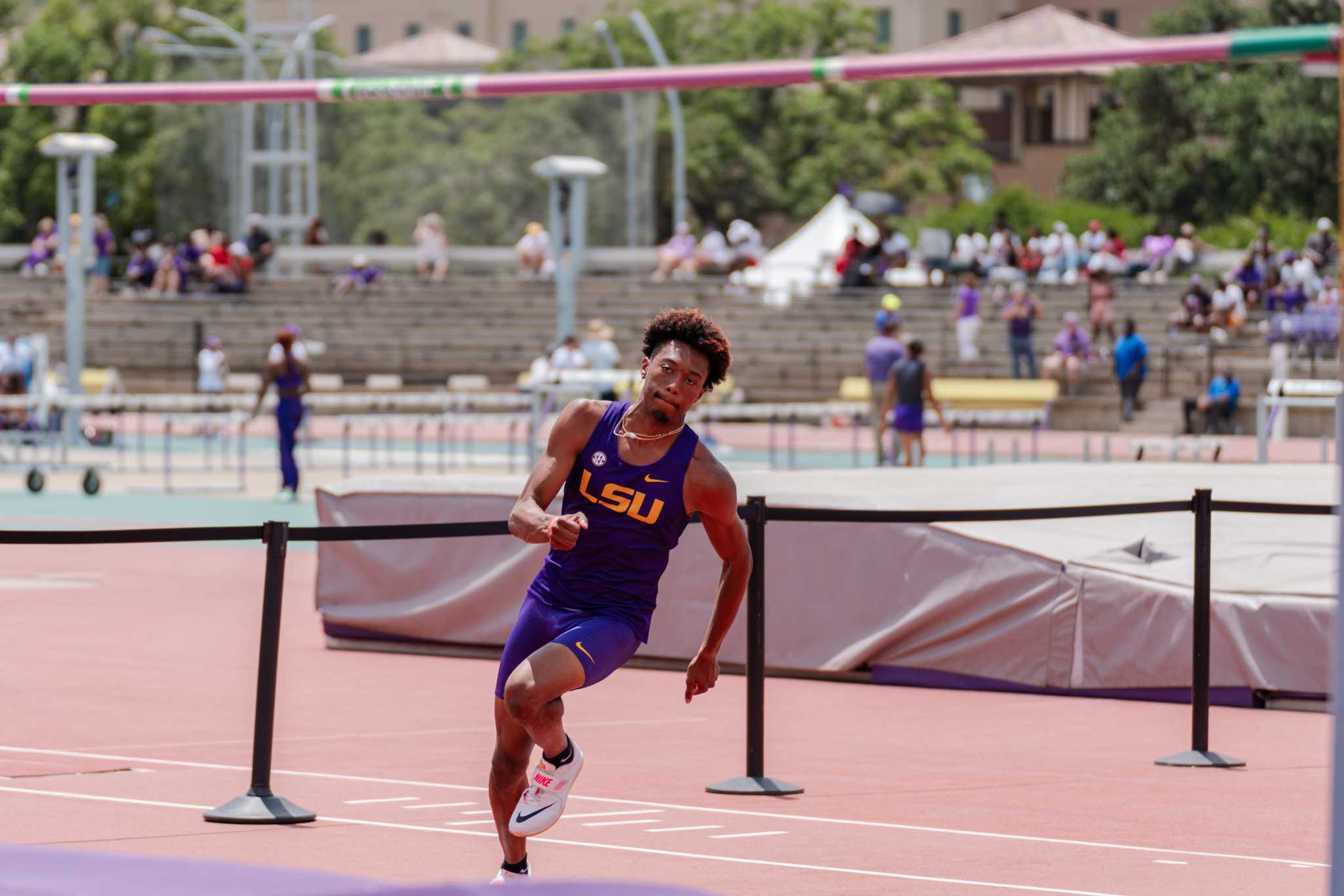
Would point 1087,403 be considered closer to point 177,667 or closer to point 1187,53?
point 1187,53

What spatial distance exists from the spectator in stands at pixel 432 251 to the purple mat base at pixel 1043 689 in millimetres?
38184

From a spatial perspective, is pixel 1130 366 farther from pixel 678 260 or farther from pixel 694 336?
pixel 694 336

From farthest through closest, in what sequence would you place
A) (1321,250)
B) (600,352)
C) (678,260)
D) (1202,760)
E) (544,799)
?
(678,260) → (1321,250) → (600,352) → (1202,760) → (544,799)

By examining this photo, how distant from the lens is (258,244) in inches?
1961

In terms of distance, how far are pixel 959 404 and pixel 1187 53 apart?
63.0 ft

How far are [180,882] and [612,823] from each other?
311 cm

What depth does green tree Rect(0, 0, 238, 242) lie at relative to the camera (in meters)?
74.9

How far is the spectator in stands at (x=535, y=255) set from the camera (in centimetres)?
4841

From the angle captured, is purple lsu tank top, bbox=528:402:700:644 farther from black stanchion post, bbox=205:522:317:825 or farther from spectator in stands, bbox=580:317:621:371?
spectator in stands, bbox=580:317:621:371

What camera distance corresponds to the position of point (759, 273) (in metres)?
47.4

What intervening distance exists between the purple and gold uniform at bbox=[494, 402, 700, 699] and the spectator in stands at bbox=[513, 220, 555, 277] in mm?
41395

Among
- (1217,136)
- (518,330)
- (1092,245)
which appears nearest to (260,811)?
(518,330)

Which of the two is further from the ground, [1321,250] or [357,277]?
[1321,250]

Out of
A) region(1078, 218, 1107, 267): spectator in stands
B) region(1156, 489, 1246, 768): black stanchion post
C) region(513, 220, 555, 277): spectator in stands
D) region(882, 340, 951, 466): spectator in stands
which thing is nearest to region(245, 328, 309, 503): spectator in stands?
region(882, 340, 951, 466): spectator in stands
